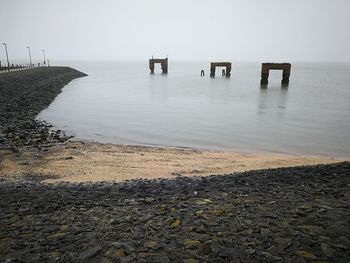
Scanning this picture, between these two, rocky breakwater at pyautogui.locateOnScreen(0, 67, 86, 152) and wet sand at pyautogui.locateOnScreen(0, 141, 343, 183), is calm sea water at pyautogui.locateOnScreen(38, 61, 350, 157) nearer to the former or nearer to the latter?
rocky breakwater at pyautogui.locateOnScreen(0, 67, 86, 152)

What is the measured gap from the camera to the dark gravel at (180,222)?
14.0ft

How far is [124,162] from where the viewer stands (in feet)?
39.0

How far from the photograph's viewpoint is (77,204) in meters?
6.33

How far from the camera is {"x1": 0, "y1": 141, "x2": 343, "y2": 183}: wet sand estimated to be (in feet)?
33.2

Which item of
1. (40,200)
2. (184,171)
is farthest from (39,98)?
(40,200)

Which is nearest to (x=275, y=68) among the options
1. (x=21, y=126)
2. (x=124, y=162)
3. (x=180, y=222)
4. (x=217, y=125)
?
(x=217, y=125)

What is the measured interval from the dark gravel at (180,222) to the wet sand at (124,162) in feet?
7.93

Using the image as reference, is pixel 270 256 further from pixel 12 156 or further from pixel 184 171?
pixel 12 156

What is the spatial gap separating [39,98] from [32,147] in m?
19.5

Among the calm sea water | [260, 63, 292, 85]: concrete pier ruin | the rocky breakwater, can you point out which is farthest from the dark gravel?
[260, 63, 292, 85]: concrete pier ruin

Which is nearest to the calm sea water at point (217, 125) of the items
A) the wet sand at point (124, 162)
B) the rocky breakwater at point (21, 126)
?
the rocky breakwater at point (21, 126)

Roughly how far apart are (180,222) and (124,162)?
6.98 m

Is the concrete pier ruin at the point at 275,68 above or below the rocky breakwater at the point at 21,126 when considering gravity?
above

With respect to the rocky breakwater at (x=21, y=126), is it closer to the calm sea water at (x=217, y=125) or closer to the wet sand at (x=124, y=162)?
the wet sand at (x=124, y=162)
